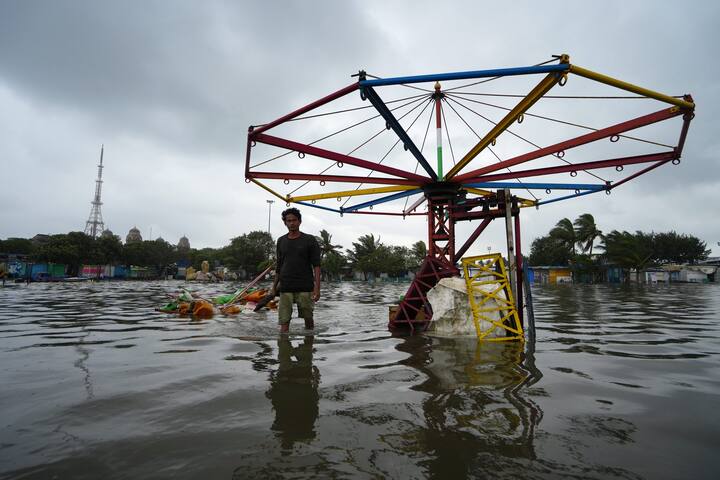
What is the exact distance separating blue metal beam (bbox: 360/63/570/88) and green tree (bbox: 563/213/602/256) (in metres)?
56.1

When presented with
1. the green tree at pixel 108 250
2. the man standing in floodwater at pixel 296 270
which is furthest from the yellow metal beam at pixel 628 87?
the green tree at pixel 108 250

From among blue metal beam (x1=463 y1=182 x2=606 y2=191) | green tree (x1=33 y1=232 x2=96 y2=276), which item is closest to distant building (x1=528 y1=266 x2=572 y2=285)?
blue metal beam (x1=463 y1=182 x2=606 y2=191)

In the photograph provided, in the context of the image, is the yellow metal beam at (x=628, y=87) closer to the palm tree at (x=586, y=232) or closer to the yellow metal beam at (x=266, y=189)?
the yellow metal beam at (x=266, y=189)

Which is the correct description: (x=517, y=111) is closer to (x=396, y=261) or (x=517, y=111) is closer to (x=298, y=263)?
(x=298, y=263)

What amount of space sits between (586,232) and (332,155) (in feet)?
184

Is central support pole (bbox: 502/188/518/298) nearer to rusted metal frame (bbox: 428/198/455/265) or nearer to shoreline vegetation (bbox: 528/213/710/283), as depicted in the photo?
rusted metal frame (bbox: 428/198/455/265)

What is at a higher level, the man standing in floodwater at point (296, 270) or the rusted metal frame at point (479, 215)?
the rusted metal frame at point (479, 215)

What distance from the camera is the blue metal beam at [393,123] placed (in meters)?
4.70

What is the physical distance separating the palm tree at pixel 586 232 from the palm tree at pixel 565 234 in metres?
0.82

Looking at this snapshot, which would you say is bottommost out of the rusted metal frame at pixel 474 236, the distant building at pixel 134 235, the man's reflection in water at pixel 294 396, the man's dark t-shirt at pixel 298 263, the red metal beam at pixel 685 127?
the man's reflection in water at pixel 294 396

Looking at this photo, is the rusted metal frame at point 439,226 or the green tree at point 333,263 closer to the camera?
the rusted metal frame at point 439,226

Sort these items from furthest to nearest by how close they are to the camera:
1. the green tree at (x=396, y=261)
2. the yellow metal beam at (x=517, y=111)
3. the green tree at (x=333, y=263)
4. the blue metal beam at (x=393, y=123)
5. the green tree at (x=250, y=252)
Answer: the green tree at (x=250, y=252) < the green tree at (x=333, y=263) < the green tree at (x=396, y=261) < the blue metal beam at (x=393, y=123) < the yellow metal beam at (x=517, y=111)

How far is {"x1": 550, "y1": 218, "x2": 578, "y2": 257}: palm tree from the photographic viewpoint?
53.8 metres

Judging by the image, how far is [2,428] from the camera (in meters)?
1.95
